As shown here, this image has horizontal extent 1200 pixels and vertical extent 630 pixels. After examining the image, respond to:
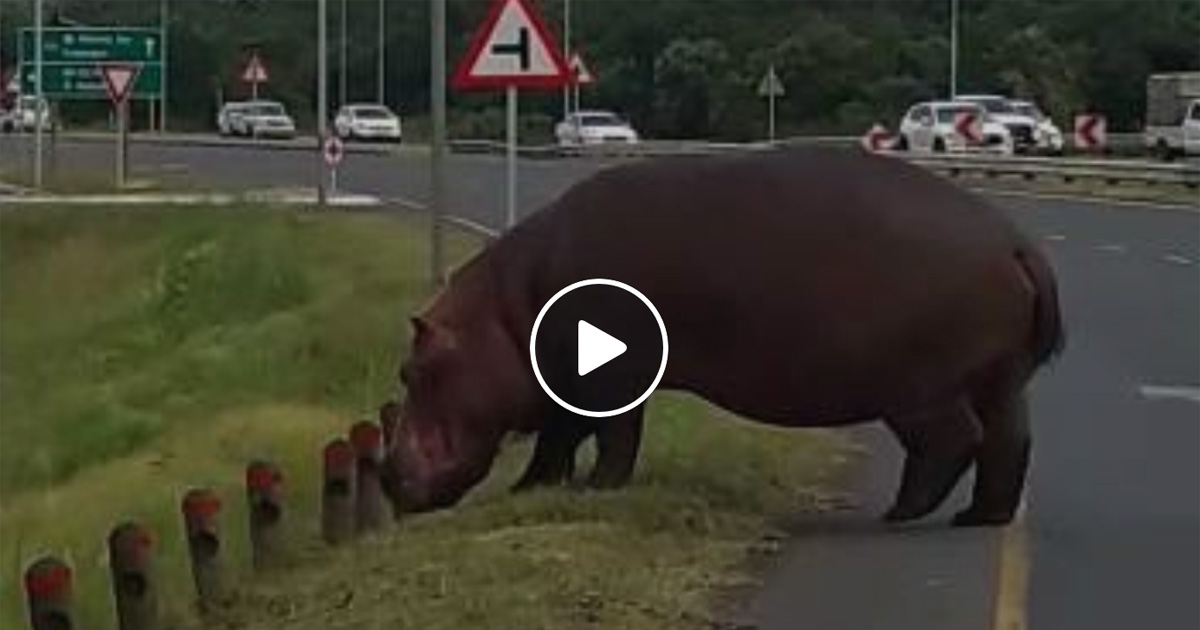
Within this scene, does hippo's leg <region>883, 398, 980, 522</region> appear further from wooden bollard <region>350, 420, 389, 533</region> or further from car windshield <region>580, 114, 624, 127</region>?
car windshield <region>580, 114, 624, 127</region>

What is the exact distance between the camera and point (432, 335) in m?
11.8

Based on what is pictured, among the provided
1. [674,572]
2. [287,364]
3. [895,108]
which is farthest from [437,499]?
[895,108]

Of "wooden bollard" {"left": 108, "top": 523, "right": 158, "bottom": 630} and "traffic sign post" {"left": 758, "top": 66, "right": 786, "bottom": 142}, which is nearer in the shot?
"wooden bollard" {"left": 108, "top": 523, "right": 158, "bottom": 630}

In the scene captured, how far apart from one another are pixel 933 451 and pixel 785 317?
3.14 ft

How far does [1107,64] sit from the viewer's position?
301 feet

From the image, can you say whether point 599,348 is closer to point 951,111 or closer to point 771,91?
point 951,111

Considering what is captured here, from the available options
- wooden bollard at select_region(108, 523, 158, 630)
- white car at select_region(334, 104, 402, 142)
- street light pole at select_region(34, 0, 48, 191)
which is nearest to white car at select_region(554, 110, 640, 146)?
white car at select_region(334, 104, 402, 142)

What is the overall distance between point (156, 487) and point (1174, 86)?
175ft

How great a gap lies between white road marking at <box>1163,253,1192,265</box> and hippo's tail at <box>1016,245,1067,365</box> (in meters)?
19.8

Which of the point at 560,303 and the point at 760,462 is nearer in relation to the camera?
the point at 560,303

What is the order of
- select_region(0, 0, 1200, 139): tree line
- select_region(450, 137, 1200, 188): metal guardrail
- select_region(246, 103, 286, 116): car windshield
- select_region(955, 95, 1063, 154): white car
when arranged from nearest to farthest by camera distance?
select_region(450, 137, 1200, 188): metal guardrail → select_region(955, 95, 1063, 154): white car → select_region(246, 103, 286, 116): car windshield → select_region(0, 0, 1200, 139): tree line

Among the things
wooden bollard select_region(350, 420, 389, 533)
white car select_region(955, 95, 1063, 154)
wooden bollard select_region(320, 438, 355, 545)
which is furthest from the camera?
white car select_region(955, 95, 1063, 154)

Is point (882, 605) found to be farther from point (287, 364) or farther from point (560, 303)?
point (287, 364)

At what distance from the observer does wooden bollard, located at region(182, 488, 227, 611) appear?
10.6 m
